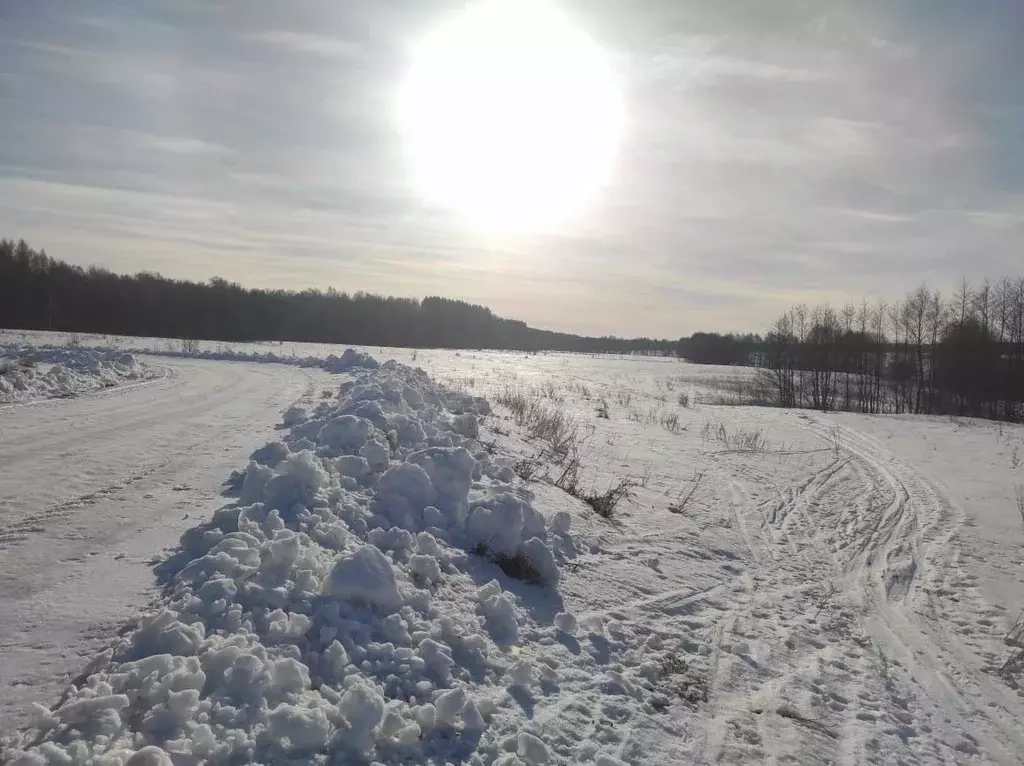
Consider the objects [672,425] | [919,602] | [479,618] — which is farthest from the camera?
[672,425]

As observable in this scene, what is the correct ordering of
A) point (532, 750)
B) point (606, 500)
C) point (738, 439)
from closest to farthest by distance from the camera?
point (532, 750) < point (606, 500) < point (738, 439)

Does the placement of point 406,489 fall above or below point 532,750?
above

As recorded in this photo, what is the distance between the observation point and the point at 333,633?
11.2 ft

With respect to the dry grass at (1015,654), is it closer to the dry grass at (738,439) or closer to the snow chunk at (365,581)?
the snow chunk at (365,581)

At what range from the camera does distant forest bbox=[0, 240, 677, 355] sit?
196ft

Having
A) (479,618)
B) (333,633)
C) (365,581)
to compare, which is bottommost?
(479,618)

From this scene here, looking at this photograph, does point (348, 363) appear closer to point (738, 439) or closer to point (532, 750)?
point (738, 439)

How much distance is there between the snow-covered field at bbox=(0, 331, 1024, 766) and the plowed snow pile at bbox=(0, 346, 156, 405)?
3.85m

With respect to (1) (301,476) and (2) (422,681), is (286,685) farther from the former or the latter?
(1) (301,476)

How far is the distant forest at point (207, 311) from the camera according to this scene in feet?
196

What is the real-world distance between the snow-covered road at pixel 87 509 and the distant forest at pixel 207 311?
54286 millimetres

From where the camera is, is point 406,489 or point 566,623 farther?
point 406,489

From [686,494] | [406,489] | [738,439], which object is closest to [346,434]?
[406,489]

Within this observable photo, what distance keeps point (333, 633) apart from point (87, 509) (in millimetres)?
3200
